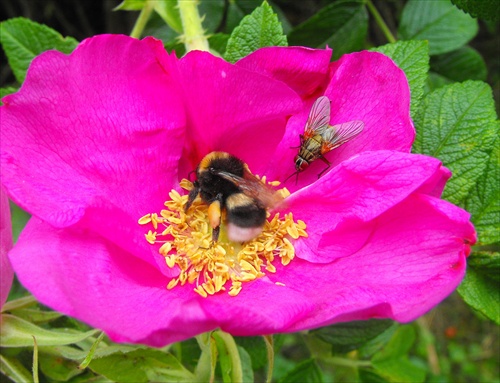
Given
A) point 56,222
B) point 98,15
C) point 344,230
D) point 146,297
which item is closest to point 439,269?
point 344,230

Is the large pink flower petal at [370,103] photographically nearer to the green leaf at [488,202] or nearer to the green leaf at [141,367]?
the green leaf at [488,202]

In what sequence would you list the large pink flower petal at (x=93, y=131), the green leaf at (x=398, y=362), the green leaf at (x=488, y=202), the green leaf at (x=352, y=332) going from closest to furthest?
the large pink flower petal at (x=93, y=131)
the green leaf at (x=488, y=202)
the green leaf at (x=352, y=332)
the green leaf at (x=398, y=362)

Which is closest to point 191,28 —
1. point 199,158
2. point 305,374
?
point 199,158

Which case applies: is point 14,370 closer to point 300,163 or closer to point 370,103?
point 300,163

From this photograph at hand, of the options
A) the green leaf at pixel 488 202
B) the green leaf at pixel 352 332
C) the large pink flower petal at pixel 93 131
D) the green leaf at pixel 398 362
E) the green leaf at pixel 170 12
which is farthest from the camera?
the green leaf at pixel 398 362

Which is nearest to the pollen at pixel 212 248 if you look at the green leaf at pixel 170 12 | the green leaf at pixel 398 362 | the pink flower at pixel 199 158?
the pink flower at pixel 199 158

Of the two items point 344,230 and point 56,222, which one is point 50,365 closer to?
point 56,222

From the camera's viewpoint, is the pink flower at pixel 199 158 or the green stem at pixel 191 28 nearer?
the pink flower at pixel 199 158
